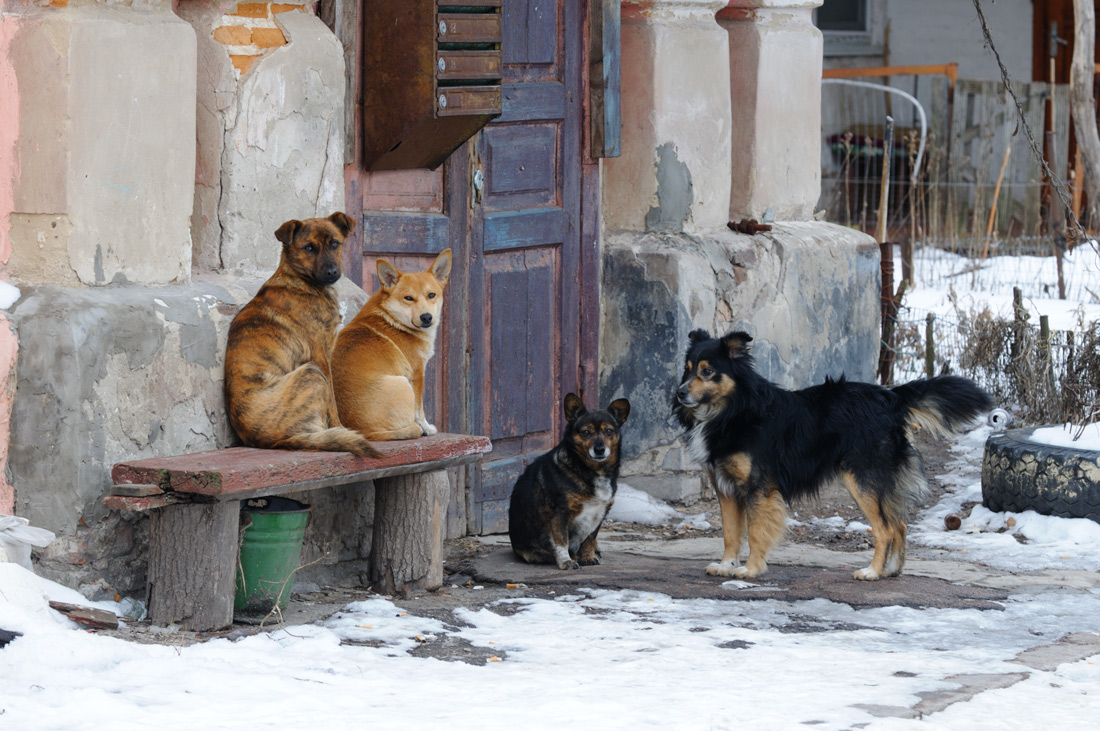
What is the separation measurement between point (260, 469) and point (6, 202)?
1.36 m

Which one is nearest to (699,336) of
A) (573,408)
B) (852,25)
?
(573,408)

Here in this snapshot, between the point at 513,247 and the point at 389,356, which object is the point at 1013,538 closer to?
the point at 513,247

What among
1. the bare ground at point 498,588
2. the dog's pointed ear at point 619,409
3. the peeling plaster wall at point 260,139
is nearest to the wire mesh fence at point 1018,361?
the bare ground at point 498,588

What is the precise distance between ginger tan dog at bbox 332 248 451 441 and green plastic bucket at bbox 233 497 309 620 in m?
0.51

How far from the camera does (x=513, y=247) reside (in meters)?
6.91

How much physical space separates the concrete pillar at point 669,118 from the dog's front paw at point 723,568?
2.34 meters

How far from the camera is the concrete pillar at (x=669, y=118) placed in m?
7.45

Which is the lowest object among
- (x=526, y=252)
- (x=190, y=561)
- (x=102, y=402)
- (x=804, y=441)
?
(x=190, y=561)

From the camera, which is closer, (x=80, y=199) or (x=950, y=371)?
(x=80, y=199)

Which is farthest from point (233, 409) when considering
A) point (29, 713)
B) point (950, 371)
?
point (950, 371)

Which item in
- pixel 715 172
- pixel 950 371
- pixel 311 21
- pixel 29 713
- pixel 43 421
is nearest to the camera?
pixel 29 713

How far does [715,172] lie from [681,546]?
2.33 metres

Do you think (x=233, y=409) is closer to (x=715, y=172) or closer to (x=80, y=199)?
(x=80, y=199)

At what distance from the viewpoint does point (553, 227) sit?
280 inches
